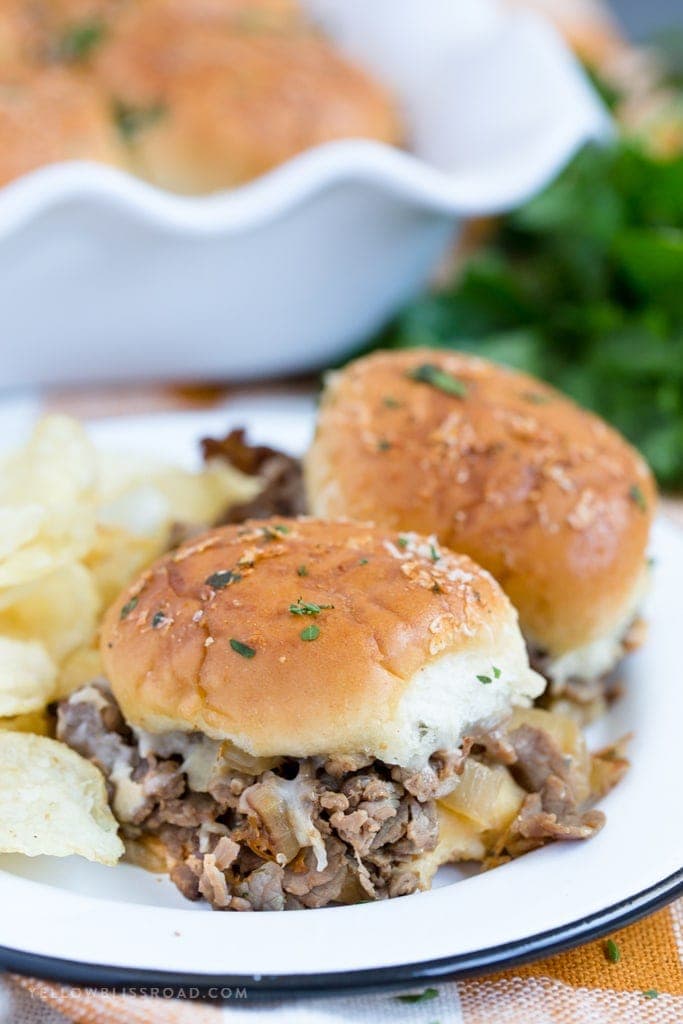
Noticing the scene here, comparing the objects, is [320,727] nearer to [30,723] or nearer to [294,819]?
[294,819]

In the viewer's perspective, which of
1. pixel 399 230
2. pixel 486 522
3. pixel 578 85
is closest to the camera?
pixel 486 522

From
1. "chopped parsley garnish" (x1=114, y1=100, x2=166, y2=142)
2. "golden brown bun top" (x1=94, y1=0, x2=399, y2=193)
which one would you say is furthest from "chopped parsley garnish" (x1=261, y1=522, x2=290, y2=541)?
"chopped parsley garnish" (x1=114, y1=100, x2=166, y2=142)

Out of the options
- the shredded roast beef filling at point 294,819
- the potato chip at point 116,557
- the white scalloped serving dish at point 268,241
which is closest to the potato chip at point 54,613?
the potato chip at point 116,557

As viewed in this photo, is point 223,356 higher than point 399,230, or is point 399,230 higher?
point 399,230

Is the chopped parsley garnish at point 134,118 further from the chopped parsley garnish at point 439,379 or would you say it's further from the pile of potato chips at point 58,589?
the chopped parsley garnish at point 439,379

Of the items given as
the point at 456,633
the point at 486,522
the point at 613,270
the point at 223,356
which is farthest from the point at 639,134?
the point at 456,633

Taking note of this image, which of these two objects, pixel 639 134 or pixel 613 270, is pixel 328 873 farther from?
pixel 639 134
